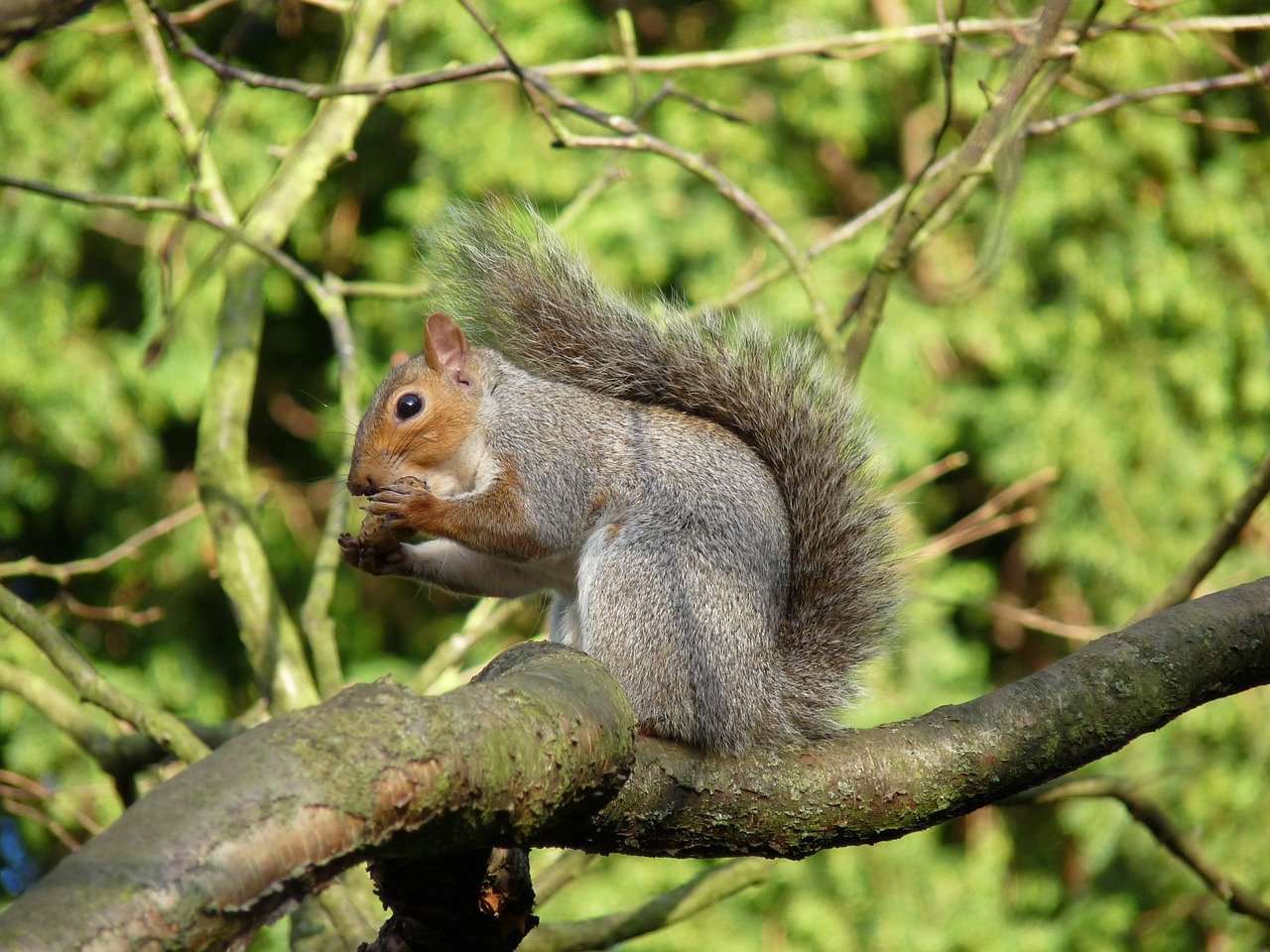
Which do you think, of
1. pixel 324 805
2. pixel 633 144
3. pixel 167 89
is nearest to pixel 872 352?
pixel 633 144

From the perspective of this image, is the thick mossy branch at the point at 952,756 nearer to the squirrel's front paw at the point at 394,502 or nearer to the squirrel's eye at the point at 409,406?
the squirrel's front paw at the point at 394,502

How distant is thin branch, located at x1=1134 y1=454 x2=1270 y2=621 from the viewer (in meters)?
1.94

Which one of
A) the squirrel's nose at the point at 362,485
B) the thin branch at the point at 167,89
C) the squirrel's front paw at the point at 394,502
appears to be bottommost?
the squirrel's front paw at the point at 394,502

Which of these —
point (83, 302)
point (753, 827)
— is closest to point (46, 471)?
point (83, 302)

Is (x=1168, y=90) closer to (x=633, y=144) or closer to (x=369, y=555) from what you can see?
(x=633, y=144)

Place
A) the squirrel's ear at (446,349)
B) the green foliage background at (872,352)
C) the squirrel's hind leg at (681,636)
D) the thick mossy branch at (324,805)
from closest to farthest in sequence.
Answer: the thick mossy branch at (324,805) < the squirrel's hind leg at (681,636) < the squirrel's ear at (446,349) < the green foliage background at (872,352)

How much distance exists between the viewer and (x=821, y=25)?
14.5ft

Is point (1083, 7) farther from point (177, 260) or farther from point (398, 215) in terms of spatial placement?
point (177, 260)

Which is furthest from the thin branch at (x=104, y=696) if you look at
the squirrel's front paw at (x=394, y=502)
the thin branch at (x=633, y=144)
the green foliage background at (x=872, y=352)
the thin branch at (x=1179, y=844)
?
the green foliage background at (x=872, y=352)

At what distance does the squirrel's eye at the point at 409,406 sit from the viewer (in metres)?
2.22

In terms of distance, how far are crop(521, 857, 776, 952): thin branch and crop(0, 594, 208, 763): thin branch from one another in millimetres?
637

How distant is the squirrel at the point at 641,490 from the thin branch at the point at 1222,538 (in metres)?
0.52

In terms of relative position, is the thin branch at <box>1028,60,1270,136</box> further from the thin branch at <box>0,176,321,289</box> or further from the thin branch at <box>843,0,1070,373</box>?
the thin branch at <box>0,176,321,289</box>

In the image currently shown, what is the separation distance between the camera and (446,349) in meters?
2.31
